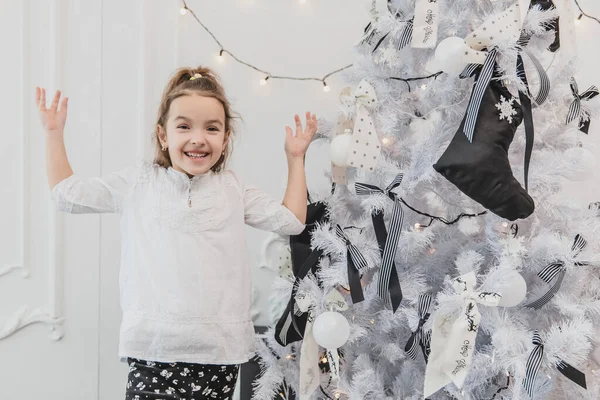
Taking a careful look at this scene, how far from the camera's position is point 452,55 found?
107cm

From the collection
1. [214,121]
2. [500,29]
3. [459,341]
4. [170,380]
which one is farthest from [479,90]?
[170,380]

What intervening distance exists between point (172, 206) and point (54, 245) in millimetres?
763

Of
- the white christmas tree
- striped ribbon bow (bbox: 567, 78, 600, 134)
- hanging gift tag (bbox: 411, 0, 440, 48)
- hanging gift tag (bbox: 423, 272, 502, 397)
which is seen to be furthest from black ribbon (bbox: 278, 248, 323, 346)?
striped ribbon bow (bbox: 567, 78, 600, 134)

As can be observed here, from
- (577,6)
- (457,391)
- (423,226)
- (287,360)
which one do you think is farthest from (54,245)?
(577,6)

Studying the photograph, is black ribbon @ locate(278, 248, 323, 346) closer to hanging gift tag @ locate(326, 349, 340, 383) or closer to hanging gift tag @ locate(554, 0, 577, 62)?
hanging gift tag @ locate(326, 349, 340, 383)

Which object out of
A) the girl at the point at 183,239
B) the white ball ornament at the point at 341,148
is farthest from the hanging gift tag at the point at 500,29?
the girl at the point at 183,239

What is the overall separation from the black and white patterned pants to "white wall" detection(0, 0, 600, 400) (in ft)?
1.98

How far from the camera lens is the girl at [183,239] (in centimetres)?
121

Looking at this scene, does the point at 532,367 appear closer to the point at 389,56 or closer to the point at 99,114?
the point at 389,56

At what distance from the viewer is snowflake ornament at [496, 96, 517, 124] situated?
105 cm

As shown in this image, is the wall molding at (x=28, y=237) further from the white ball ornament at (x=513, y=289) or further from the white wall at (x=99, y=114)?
the white ball ornament at (x=513, y=289)

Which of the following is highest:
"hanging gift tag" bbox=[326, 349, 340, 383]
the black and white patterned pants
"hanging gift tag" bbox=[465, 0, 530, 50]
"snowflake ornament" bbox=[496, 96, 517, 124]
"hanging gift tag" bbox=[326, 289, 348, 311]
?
"hanging gift tag" bbox=[465, 0, 530, 50]

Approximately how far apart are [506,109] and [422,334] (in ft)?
1.73

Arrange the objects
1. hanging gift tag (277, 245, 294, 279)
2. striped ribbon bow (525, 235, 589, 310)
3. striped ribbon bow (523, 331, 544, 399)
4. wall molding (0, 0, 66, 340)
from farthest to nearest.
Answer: wall molding (0, 0, 66, 340) < hanging gift tag (277, 245, 294, 279) < striped ribbon bow (525, 235, 589, 310) < striped ribbon bow (523, 331, 544, 399)
